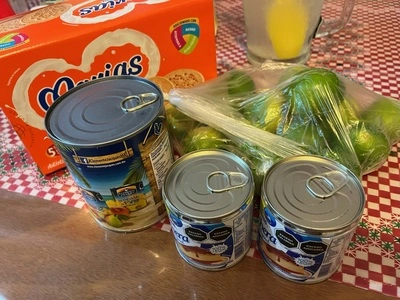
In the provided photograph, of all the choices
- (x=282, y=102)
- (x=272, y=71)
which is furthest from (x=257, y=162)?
(x=272, y=71)

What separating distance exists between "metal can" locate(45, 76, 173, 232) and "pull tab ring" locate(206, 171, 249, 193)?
94mm

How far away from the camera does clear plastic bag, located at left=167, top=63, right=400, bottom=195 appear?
57cm

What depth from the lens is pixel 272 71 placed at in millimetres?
730

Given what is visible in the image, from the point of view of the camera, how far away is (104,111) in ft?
1.68

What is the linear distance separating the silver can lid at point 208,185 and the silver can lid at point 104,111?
8 centimetres

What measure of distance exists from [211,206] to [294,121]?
0.25 metres

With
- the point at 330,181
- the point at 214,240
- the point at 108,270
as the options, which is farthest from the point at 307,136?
the point at 108,270

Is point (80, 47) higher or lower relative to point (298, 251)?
higher

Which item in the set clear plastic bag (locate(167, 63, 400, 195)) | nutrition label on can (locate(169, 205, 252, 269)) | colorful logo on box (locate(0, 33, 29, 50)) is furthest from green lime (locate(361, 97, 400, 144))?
colorful logo on box (locate(0, 33, 29, 50))

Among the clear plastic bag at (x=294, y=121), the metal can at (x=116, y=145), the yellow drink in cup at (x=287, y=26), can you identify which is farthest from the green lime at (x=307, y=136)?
the yellow drink in cup at (x=287, y=26)

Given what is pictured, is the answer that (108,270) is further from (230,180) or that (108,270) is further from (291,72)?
(291,72)

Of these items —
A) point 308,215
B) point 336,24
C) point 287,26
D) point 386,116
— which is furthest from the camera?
point 336,24

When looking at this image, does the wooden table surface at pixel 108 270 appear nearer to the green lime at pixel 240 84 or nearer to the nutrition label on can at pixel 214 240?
the nutrition label on can at pixel 214 240

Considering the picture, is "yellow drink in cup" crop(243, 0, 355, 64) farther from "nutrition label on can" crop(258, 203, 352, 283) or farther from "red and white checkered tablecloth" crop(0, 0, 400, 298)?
"nutrition label on can" crop(258, 203, 352, 283)
